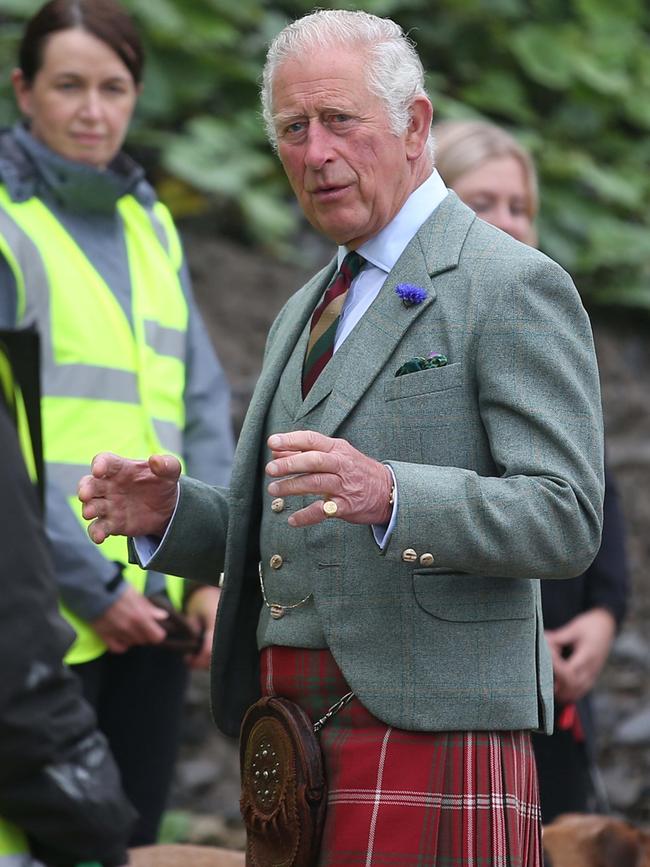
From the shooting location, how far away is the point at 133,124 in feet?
23.4

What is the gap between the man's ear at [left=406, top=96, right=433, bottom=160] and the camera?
2.83m

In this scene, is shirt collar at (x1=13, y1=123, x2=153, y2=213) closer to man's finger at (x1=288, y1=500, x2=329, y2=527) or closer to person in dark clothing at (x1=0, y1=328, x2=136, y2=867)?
man's finger at (x1=288, y1=500, x2=329, y2=527)

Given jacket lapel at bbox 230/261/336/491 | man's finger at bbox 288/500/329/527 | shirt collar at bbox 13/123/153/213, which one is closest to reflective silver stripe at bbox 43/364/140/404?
shirt collar at bbox 13/123/153/213

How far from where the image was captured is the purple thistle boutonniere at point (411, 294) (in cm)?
270

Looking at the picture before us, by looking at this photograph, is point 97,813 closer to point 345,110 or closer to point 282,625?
point 282,625

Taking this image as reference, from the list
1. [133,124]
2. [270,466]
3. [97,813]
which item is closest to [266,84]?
[270,466]

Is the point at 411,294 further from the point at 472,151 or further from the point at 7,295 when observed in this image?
the point at 472,151

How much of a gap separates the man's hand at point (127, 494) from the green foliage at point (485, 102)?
417cm

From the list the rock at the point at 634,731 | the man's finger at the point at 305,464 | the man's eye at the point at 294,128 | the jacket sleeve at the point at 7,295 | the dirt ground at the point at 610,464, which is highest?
the man's eye at the point at 294,128

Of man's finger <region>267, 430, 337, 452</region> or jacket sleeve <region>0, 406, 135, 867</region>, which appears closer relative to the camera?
jacket sleeve <region>0, 406, 135, 867</region>

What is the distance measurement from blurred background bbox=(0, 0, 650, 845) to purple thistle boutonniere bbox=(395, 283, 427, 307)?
10.9 ft

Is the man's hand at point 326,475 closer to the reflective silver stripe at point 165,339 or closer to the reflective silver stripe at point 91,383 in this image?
the reflective silver stripe at point 91,383

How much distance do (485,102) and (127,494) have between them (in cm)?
576

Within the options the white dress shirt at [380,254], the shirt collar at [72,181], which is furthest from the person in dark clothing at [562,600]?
the white dress shirt at [380,254]
